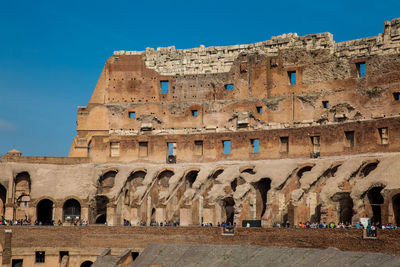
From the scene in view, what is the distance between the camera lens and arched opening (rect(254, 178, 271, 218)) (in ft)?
142

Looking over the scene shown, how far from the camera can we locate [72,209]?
47.7 m

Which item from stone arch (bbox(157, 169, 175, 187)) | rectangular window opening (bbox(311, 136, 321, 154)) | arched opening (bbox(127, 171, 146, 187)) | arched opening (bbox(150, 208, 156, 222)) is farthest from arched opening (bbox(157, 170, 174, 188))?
rectangular window opening (bbox(311, 136, 321, 154))

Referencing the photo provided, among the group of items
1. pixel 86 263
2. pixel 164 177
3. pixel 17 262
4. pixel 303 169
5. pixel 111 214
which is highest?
pixel 303 169

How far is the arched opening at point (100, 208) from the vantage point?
4819 centimetres

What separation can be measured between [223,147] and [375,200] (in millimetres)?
13516

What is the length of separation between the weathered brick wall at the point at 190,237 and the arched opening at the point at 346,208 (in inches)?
159

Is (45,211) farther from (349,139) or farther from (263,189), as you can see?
(349,139)

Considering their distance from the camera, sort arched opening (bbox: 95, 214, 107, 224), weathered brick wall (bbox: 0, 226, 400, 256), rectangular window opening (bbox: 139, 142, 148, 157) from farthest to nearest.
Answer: rectangular window opening (bbox: 139, 142, 148, 157)
arched opening (bbox: 95, 214, 107, 224)
weathered brick wall (bbox: 0, 226, 400, 256)

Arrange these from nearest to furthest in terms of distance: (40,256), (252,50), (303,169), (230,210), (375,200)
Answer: (375,200) < (303,169) < (40,256) < (230,210) < (252,50)

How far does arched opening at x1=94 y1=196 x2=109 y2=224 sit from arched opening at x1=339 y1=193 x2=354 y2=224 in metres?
17.8

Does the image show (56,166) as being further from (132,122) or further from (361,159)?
(361,159)

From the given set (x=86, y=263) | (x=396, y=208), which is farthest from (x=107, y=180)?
(x=396, y=208)

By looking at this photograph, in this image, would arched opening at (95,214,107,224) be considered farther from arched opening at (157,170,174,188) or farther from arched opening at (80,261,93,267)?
arched opening at (80,261,93,267)

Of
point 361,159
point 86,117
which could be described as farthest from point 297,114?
point 86,117
